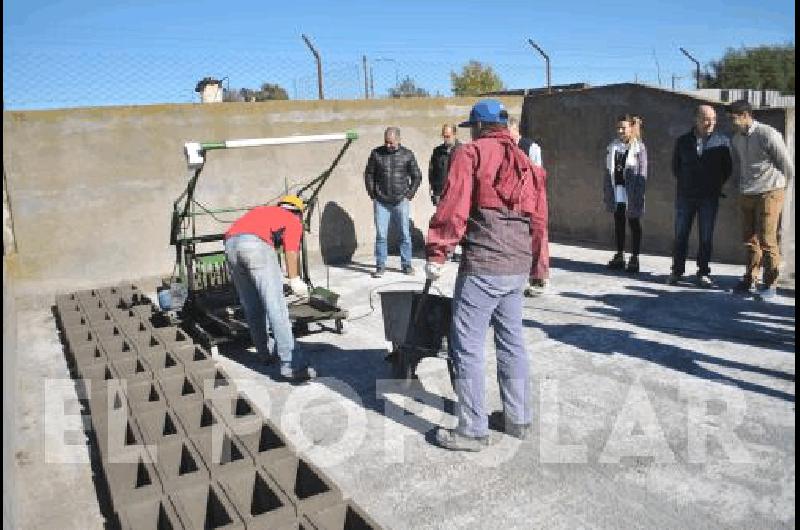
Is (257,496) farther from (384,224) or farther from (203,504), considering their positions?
(384,224)

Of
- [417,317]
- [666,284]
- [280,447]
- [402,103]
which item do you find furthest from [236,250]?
[402,103]

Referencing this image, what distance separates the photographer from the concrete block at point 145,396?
13.5ft

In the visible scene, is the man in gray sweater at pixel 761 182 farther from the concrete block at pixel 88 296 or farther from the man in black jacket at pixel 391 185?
the concrete block at pixel 88 296

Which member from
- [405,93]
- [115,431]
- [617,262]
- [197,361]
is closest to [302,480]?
[115,431]

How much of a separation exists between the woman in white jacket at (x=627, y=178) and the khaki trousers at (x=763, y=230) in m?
1.31

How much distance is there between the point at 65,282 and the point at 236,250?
161 inches

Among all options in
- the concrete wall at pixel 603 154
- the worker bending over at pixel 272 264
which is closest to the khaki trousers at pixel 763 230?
the concrete wall at pixel 603 154

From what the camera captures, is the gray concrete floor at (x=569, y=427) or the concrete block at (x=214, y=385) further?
the concrete block at (x=214, y=385)

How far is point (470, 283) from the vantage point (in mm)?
3736

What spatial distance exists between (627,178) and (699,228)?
0.97 meters

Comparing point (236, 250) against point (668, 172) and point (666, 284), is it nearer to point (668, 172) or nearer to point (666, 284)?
point (666, 284)

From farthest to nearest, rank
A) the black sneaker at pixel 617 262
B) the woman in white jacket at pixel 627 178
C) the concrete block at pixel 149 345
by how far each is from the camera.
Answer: the black sneaker at pixel 617 262 → the woman in white jacket at pixel 627 178 → the concrete block at pixel 149 345

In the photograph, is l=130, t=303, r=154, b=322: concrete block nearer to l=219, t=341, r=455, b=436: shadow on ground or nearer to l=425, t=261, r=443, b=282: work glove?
l=219, t=341, r=455, b=436: shadow on ground

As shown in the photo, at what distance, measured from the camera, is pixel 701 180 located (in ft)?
22.7
